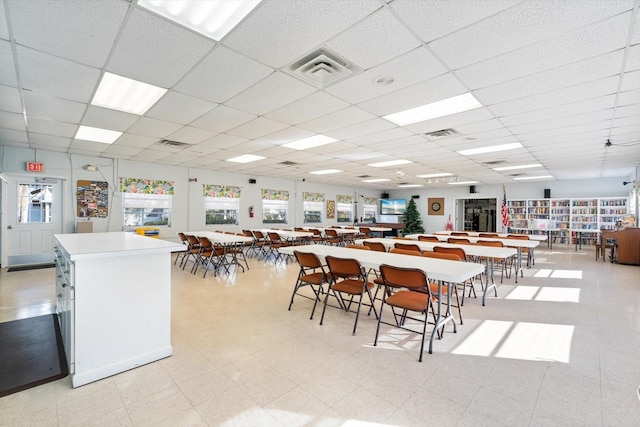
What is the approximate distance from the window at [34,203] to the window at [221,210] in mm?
3570

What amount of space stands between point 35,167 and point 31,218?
3.72ft

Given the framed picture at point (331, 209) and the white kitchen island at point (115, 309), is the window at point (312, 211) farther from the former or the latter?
the white kitchen island at point (115, 309)

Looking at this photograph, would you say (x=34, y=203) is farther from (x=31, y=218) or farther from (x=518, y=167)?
(x=518, y=167)

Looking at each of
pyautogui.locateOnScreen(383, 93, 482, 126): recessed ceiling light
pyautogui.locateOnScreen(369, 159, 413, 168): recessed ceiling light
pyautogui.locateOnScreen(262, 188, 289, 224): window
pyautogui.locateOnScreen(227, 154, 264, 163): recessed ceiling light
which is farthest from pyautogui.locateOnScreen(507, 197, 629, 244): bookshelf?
pyautogui.locateOnScreen(227, 154, 264, 163): recessed ceiling light

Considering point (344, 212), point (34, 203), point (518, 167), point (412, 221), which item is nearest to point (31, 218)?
point (34, 203)

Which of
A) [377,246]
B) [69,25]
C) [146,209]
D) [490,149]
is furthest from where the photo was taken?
[146,209]

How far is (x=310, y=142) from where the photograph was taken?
5578 millimetres

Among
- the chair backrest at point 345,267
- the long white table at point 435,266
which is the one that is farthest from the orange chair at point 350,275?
the long white table at point 435,266

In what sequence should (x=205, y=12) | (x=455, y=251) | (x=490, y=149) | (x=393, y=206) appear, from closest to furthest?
(x=205, y=12) < (x=455, y=251) < (x=490, y=149) < (x=393, y=206)

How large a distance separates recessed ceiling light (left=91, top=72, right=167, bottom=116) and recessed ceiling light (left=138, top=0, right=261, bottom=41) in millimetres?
1318

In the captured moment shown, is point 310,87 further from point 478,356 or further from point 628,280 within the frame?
point 628,280

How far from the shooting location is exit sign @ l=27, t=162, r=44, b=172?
620 centimetres

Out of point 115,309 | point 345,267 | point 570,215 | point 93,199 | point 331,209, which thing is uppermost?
point 93,199

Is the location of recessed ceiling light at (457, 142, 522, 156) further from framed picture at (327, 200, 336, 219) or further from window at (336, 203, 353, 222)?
window at (336, 203, 353, 222)
